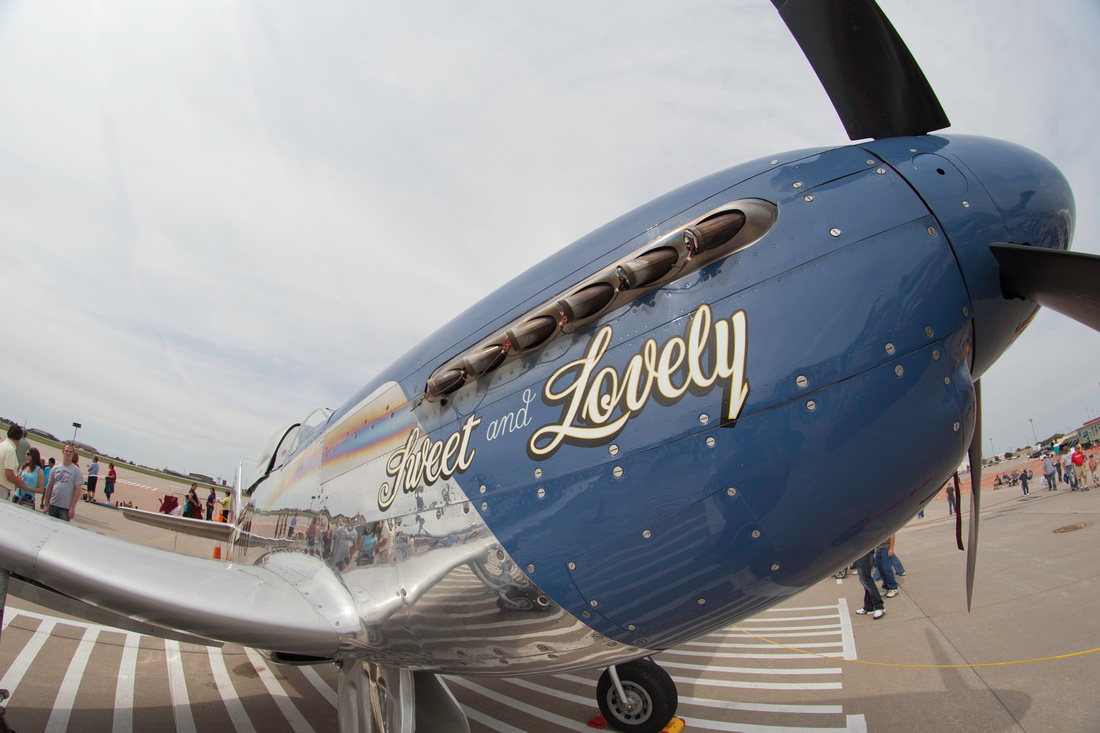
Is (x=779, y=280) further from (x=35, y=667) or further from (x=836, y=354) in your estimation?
(x=35, y=667)

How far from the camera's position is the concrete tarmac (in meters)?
3.74

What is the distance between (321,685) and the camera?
5590 mm

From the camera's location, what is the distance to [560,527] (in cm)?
227

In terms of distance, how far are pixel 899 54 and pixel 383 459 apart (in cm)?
Answer: 354

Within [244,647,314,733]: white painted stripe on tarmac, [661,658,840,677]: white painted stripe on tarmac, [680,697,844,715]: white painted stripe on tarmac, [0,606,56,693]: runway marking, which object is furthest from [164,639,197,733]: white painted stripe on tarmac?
[661,658,840,677]: white painted stripe on tarmac

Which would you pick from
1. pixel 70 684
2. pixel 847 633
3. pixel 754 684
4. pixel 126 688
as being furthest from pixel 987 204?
pixel 70 684

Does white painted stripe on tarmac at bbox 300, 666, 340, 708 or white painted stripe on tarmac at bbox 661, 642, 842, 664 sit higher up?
white painted stripe on tarmac at bbox 300, 666, 340, 708

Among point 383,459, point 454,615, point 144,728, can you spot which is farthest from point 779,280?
point 144,728

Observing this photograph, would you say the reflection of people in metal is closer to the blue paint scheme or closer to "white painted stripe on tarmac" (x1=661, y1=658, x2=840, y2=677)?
the blue paint scheme

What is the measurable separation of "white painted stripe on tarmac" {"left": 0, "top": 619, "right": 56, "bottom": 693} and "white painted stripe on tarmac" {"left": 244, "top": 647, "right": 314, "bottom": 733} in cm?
174

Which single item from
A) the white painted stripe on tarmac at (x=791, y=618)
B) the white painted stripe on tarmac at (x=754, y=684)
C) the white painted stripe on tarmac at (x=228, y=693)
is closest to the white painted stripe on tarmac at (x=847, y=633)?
the white painted stripe on tarmac at (x=791, y=618)

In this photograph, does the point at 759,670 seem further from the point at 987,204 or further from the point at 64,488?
the point at 64,488

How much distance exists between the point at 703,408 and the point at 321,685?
577cm

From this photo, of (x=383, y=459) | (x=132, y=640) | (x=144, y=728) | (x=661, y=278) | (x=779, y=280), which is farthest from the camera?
(x=132, y=640)
